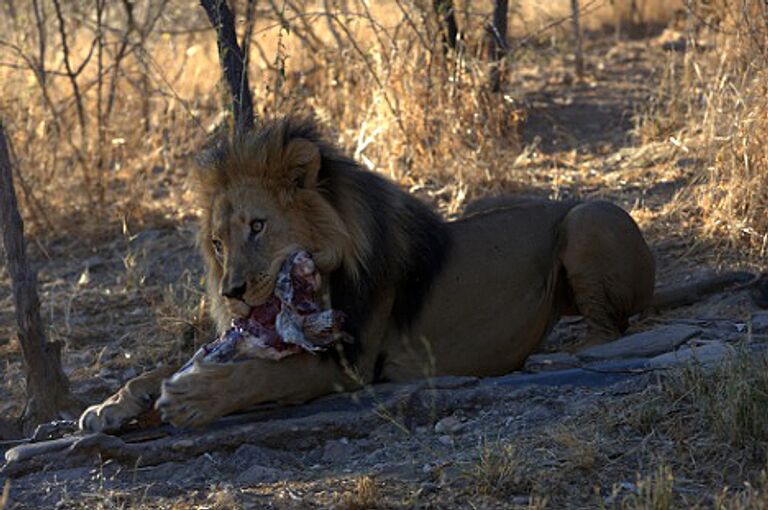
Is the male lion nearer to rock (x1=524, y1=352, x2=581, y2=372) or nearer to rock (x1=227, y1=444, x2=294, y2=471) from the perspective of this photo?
rock (x1=524, y1=352, x2=581, y2=372)

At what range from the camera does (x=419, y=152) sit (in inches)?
319

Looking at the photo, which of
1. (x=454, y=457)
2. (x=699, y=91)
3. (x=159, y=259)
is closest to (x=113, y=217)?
(x=159, y=259)

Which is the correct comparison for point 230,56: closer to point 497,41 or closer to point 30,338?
point 30,338

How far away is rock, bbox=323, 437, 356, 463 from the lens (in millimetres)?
4387

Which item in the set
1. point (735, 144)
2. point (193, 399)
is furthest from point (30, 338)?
point (735, 144)

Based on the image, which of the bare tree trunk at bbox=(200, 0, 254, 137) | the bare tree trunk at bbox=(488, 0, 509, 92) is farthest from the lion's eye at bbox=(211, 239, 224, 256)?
the bare tree trunk at bbox=(488, 0, 509, 92)

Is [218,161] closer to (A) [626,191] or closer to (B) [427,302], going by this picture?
(B) [427,302]

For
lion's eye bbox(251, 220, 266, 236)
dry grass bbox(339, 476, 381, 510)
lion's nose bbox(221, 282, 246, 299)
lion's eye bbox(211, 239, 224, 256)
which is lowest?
dry grass bbox(339, 476, 381, 510)

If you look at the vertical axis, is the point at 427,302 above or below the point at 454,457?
above

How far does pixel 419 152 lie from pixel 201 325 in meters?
2.29

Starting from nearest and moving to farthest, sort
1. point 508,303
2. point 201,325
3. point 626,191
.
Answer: point 508,303
point 201,325
point 626,191

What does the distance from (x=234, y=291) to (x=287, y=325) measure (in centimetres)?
24

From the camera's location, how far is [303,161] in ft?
15.7

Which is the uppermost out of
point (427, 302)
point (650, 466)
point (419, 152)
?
point (419, 152)
